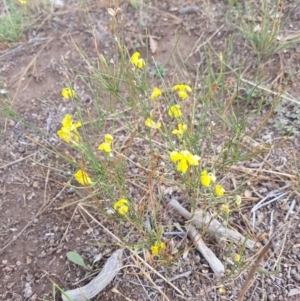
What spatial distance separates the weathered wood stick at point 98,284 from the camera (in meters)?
1.39

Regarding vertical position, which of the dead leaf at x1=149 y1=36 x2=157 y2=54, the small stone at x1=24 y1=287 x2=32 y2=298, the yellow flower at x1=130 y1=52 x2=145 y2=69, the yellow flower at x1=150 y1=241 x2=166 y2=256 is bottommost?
the small stone at x1=24 y1=287 x2=32 y2=298

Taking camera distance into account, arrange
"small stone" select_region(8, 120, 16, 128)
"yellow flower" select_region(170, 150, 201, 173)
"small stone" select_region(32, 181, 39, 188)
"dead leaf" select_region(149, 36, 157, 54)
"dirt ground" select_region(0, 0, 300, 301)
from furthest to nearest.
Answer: "dead leaf" select_region(149, 36, 157, 54)
"small stone" select_region(8, 120, 16, 128)
"small stone" select_region(32, 181, 39, 188)
"dirt ground" select_region(0, 0, 300, 301)
"yellow flower" select_region(170, 150, 201, 173)

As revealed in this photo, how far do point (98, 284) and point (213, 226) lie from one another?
44 centimetres

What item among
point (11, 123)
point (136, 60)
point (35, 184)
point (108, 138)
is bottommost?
point (35, 184)

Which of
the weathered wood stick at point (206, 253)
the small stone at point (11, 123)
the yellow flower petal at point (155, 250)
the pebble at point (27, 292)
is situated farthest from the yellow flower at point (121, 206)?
the small stone at point (11, 123)

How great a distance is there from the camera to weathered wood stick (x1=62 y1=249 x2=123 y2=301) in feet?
4.55

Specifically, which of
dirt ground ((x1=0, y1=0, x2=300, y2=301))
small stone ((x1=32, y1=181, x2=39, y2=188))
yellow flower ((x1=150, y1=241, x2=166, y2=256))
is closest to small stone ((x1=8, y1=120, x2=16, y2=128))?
dirt ground ((x1=0, y1=0, x2=300, y2=301))

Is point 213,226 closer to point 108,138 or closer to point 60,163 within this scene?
point 108,138

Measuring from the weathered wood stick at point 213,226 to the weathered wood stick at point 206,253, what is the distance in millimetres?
31

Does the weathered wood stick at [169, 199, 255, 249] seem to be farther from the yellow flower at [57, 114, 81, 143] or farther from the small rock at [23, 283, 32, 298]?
the small rock at [23, 283, 32, 298]

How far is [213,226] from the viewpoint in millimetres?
1441

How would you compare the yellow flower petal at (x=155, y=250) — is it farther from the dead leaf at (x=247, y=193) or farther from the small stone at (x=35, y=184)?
the small stone at (x=35, y=184)

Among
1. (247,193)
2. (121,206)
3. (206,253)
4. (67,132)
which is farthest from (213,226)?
(67,132)

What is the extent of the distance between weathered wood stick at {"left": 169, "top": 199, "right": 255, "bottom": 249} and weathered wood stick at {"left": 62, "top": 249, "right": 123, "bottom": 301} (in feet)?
0.97
